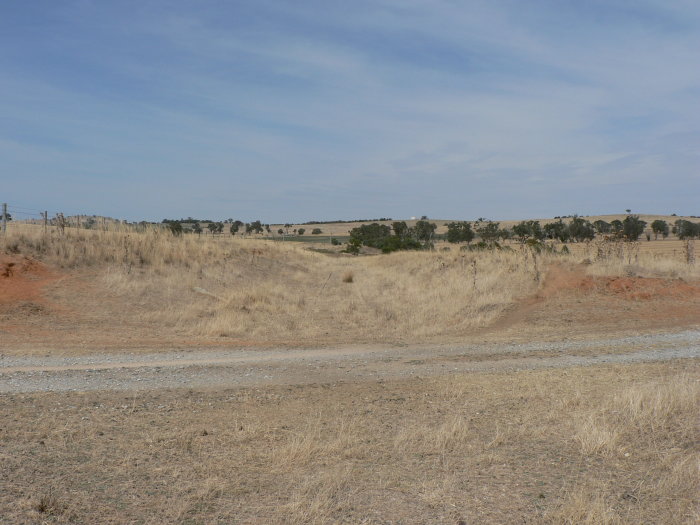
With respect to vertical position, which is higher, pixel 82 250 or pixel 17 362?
pixel 82 250

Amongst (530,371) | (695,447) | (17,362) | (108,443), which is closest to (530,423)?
(695,447)

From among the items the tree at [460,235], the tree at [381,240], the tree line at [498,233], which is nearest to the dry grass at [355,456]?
the tree line at [498,233]

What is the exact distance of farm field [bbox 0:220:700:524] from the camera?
198 inches

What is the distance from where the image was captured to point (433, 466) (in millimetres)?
5836

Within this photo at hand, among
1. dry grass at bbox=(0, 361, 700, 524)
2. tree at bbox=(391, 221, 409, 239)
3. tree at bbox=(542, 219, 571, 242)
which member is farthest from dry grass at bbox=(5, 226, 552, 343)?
tree at bbox=(391, 221, 409, 239)

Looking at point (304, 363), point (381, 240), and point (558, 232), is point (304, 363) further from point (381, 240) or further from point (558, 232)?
point (558, 232)

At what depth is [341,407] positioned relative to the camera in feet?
26.3

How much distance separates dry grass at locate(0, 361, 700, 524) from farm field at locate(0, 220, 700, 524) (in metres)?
0.03

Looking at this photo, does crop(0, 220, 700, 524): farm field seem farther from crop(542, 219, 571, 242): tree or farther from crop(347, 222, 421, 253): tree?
crop(542, 219, 571, 242): tree

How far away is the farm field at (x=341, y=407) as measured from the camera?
16.5ft

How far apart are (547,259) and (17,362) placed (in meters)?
20.5

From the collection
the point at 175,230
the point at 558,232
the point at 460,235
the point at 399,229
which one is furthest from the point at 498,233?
the point at 175,230

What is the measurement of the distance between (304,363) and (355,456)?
5.60 meters

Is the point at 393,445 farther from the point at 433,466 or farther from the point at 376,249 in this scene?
the point at 376,249
